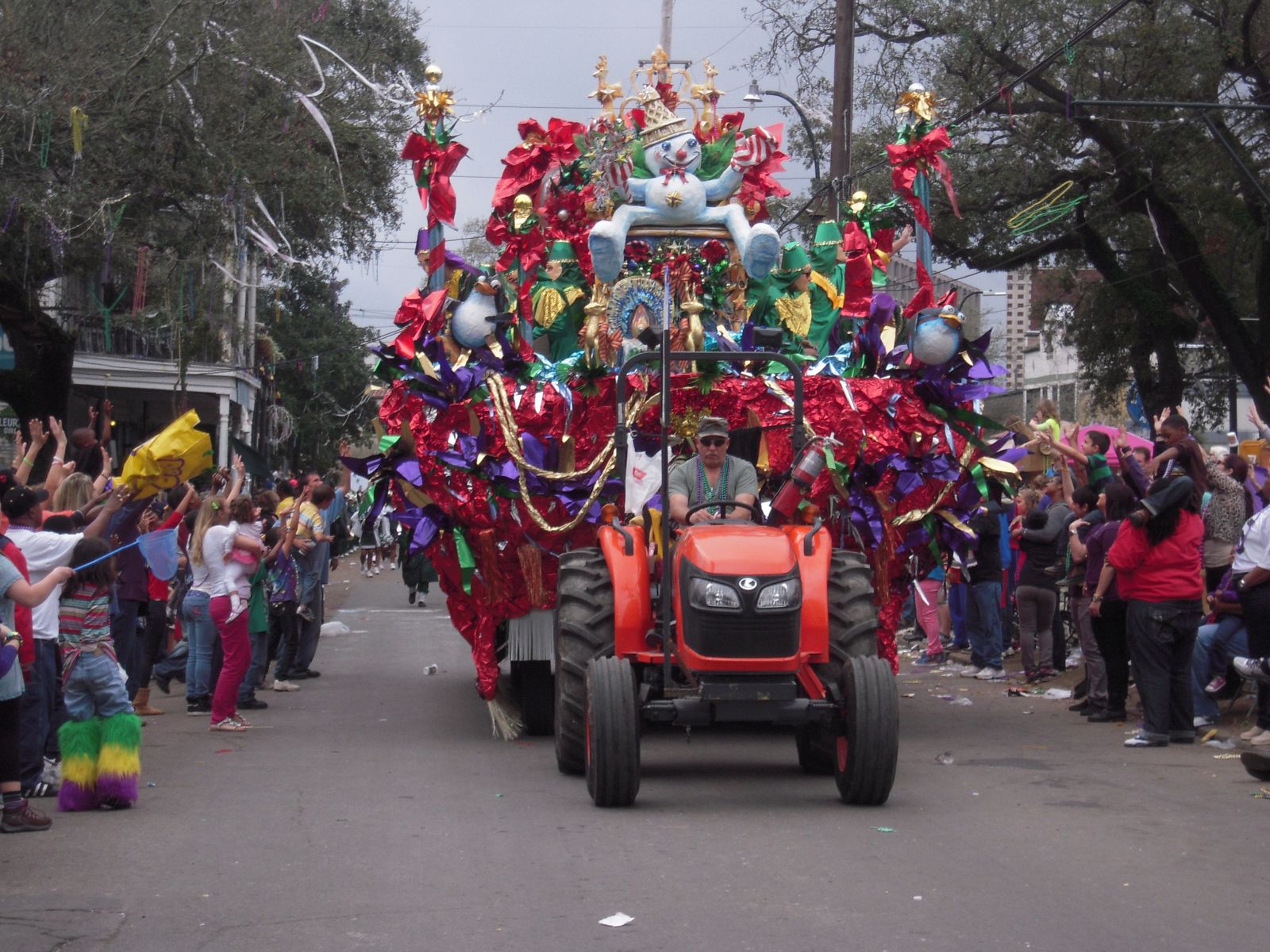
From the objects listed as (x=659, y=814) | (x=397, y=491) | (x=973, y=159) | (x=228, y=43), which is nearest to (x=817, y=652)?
(x=659, y=814)

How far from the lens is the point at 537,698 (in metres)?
11.1

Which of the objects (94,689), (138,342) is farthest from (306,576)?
(138,342)

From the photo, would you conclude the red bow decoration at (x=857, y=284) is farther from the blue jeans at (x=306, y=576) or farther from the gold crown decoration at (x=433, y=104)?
the blue jeans at (x=306, y=576)

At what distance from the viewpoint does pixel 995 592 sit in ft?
48.3

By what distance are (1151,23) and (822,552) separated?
49.7 ft

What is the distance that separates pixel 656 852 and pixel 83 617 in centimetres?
348

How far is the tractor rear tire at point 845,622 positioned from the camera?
8.62m

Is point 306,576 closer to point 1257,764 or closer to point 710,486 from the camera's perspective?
point 710,486

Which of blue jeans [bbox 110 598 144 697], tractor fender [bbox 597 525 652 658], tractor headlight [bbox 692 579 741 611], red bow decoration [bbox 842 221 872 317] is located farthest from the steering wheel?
blue jeans [bbox 110 598 144 697]

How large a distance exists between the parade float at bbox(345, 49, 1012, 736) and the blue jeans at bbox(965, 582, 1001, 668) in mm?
3735

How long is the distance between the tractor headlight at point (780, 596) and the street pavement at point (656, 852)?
108cm

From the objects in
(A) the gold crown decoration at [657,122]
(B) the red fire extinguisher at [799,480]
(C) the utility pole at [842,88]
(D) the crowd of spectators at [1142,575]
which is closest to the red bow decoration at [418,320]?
(A) the gold crown decoration at [657,122]

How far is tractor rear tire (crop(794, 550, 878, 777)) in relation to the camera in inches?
339

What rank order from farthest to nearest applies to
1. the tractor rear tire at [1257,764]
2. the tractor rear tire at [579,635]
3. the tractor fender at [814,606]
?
the tractor rear tire at [1257,764]
the tractor rear tire at [579,635]
the tractor fender at [814,606]
